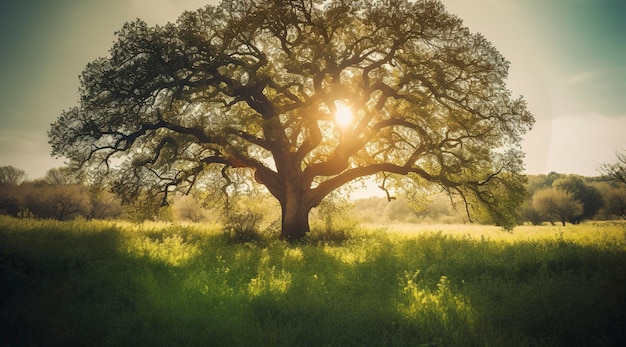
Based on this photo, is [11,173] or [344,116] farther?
[11,173]

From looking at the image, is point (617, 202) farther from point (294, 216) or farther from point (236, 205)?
point (236, 205)

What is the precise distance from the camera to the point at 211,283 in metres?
8.55

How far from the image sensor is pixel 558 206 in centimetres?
5447

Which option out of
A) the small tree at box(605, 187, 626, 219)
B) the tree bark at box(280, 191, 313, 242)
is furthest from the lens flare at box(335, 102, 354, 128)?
the small tree at box(605, 187, 626, 219)

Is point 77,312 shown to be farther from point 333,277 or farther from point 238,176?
point 238,176

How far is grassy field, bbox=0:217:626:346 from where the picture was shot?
5910mm

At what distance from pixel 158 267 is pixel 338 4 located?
44.3 ft

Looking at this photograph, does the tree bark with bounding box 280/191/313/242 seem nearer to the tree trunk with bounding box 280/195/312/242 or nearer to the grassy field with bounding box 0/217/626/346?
the tree trunk with bounding box 280/195/312/242

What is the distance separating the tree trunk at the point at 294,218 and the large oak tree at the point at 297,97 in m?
0.06

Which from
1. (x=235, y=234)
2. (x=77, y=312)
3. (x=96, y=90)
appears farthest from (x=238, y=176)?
(x=77, y=312)

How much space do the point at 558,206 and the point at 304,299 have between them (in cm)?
6217

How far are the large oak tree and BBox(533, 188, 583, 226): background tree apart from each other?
48522mm

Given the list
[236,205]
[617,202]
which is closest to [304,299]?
[236,205]

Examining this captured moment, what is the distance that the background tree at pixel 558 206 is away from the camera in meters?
54.3
